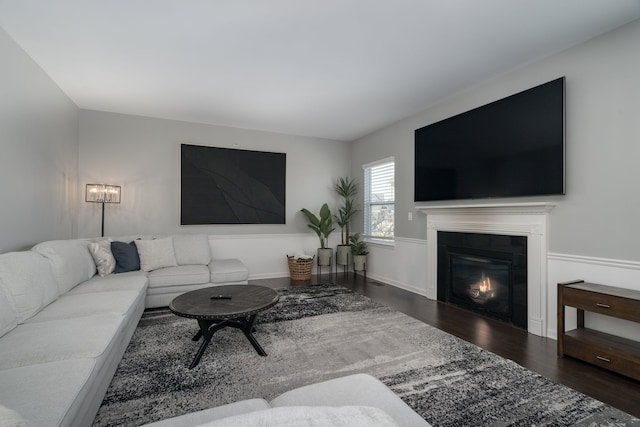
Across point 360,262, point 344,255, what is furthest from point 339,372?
point 344,255

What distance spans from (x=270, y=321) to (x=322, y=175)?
3.37m

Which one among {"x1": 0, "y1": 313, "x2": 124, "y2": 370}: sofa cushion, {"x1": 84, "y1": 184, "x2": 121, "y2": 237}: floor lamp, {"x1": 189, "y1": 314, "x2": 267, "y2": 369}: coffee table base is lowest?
{"x1": 189, "y1": 314, "x2": 267, "y2": 369}: coffee table base

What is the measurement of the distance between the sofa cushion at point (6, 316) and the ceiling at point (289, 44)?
2.07 m

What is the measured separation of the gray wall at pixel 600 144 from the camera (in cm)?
236

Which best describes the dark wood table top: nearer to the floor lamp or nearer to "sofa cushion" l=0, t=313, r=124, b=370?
"sofa cushion" l=0, t=313, r=124, b=370

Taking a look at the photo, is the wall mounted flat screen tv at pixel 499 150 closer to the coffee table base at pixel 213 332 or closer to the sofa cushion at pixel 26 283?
the coffee table base at pixel 213 332

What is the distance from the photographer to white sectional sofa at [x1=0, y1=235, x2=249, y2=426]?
1.23 metres

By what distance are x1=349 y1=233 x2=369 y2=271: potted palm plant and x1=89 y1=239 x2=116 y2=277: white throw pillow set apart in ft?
12.0

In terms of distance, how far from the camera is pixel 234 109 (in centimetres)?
434

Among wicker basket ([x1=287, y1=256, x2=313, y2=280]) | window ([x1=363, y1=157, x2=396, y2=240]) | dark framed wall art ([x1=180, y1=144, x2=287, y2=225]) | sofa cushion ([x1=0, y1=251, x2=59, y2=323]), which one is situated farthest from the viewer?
wicker basket ([x1=287, y1=256, x2=313, y2=280])

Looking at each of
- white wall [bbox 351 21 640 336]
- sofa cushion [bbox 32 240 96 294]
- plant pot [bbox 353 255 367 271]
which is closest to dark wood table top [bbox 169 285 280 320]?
sofa cushion [bbox 32 240 96 294]

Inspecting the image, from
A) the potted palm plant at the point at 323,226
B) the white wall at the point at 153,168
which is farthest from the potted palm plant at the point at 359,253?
the white wall at the point at 153,168

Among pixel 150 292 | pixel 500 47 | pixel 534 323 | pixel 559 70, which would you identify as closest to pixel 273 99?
pixel 500 47

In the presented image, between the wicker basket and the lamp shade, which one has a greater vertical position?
the lamp shade
